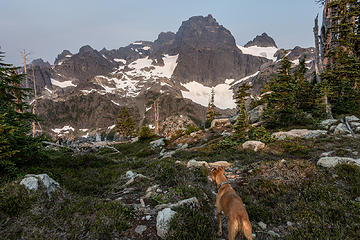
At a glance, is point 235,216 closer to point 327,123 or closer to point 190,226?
point 190,226

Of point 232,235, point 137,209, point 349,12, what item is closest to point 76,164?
point 137,209

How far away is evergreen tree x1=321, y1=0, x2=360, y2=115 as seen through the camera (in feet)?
61.7

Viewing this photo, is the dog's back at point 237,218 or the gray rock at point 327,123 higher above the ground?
the dog's back at point 237,218

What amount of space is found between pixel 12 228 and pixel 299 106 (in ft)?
84.8

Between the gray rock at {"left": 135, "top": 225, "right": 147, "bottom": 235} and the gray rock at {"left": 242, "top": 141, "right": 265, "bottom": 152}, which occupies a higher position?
the gray rock at {"left": 135, "top": 225, "right": 147, "bottom": 235}

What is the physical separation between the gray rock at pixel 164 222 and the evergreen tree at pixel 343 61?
21655mm

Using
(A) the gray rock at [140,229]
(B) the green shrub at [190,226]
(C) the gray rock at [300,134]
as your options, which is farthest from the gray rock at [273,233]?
(C) the gray rock at [300,134]

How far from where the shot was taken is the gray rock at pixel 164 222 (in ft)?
11.4

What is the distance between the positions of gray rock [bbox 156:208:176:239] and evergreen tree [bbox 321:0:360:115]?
71.0 ft

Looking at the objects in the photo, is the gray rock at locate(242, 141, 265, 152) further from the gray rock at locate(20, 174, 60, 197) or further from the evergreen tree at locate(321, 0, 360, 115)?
the gray rock at locate(20, 174, 60, 197)

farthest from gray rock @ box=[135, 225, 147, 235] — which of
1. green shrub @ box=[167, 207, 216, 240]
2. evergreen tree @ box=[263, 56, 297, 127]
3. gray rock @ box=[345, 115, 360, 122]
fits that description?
gray rock @ box=[345, 115, 360, 122]

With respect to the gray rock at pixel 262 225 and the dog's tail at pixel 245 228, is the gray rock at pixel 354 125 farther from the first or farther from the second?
the dog's tail at pixel 245 228

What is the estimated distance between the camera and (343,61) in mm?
20438

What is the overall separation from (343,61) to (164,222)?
28.7 metres
